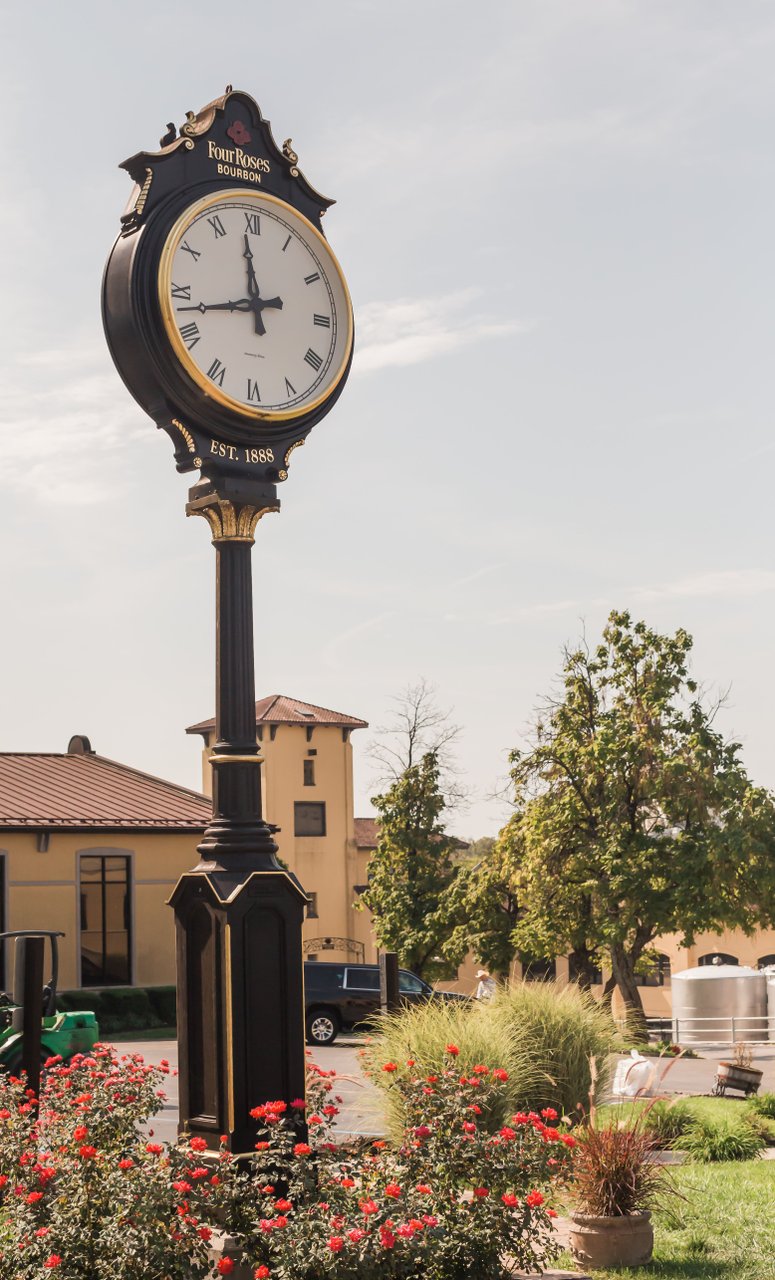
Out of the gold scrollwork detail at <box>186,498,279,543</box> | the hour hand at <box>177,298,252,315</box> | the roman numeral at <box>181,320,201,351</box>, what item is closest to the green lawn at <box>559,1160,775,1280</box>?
the gold scrollwork detail at <box>186,498,279,543</box>

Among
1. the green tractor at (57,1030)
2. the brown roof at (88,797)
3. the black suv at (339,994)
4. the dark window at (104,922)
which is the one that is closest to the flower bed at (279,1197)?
the green tractor at (57,1030)

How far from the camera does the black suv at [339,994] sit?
29.0 m

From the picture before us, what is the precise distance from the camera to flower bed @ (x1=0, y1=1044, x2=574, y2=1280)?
20.6 ft

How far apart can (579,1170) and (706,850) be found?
74.0 ft

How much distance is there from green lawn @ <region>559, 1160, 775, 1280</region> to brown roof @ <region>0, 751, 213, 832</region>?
2270 cm

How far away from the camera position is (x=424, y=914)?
41375 mm

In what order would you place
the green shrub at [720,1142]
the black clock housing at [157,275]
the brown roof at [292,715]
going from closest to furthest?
the black clock housing at [157,275]
the green shrub at [720,1142]
the brown roof at [292,715]

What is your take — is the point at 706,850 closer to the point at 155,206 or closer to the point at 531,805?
the point at 531,805

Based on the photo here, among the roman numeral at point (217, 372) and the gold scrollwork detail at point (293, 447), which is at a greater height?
the roman numeral at point (217, 372)

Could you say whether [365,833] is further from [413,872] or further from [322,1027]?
[322,1027]

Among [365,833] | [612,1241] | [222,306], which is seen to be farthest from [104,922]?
[365,833]

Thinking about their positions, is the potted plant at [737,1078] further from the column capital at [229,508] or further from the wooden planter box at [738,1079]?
the column capital at [229,508]

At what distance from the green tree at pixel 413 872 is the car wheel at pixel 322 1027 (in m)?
10.6

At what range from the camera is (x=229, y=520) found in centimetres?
868
